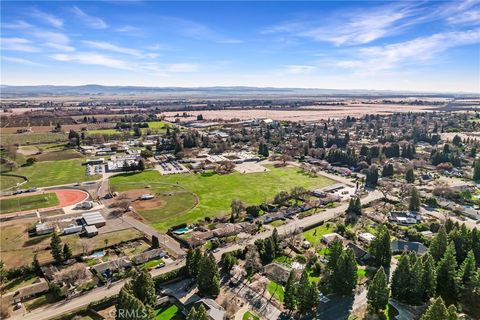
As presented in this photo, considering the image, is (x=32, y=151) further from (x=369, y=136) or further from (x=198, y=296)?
(x=369, y=136)

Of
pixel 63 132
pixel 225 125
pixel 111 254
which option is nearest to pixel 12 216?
pixel 111 254

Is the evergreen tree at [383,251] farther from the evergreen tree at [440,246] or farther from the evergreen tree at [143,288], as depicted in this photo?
the evergreen tree at [143,288]

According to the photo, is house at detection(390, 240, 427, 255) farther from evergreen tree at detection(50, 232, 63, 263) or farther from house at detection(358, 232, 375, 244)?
evergreen tree at detection(50, 232, 63, 263)

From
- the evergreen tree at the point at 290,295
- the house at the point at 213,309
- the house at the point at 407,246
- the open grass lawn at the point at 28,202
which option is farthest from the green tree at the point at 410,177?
the open grass lawn at the point at 28,202

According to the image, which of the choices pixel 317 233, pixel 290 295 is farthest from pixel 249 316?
pixel 317 233

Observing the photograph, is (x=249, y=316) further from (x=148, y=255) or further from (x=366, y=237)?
(x=366, y=237)

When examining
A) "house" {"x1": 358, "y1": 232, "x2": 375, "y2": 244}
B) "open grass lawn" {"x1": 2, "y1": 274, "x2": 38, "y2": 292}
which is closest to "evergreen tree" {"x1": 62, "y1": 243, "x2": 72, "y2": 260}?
"open grass lawn" {"x1": 2, "y1": 274, "x2": 38, "y2": 292}
